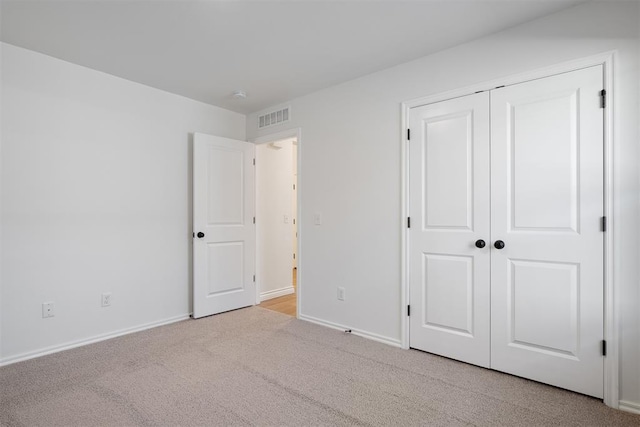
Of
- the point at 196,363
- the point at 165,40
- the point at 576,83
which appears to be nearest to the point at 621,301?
the point at 576,83

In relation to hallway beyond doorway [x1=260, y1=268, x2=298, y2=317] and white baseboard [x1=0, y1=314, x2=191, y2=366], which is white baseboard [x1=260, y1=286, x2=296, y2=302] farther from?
white baseboard [x1=0, y1=314, x2=191, y2=366]

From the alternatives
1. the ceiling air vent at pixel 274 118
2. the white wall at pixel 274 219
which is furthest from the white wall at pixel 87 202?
the white wall at pixel 274 219

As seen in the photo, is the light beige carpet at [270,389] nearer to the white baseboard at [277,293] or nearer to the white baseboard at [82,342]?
the white baseboard at [82,342]

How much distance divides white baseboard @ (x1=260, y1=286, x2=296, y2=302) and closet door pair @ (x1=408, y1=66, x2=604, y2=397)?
88.8 inches

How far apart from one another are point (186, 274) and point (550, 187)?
11.3 ft

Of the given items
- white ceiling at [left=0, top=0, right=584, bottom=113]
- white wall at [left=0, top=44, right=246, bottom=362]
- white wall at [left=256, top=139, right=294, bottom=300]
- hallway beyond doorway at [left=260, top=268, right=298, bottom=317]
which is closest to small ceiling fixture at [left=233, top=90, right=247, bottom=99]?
white ceiling at [left=0, top=0, right=584, bottom=113]

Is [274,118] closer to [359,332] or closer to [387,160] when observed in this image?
[387,160]

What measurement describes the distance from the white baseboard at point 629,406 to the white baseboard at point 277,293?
3.54 metres

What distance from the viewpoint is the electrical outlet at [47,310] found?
2695 mm

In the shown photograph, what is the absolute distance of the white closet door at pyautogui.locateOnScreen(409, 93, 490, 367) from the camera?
95.7 inches

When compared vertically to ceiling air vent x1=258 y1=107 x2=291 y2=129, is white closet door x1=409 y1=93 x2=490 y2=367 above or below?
below

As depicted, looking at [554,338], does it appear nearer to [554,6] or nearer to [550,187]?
[550,187]

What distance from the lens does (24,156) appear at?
8.54ft

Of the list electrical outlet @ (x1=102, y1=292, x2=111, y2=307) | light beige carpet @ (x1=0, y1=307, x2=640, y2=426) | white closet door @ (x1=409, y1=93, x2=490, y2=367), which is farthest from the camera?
electrical outlet @ (x1=102, y1=292, x2=111, y2=307)
